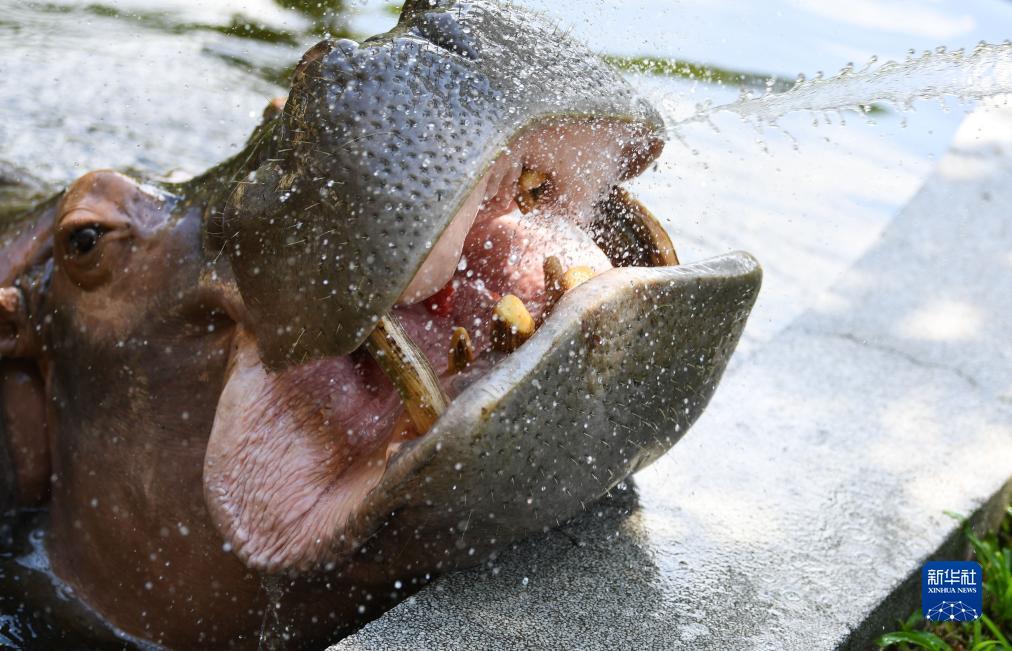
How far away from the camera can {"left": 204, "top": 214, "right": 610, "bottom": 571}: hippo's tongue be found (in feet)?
6.95

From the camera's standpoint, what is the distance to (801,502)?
3.10 meters

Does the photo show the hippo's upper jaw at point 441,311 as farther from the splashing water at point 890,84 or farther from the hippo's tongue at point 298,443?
the splashing water at point 890,84

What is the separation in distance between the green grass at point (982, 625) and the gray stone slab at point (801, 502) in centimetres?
7

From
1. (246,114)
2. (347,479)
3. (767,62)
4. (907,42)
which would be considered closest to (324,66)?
(347,479)

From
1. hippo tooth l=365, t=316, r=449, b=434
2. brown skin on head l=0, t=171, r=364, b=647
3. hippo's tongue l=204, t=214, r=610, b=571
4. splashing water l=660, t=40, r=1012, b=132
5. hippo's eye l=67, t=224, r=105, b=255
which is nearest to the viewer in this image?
hippo tooth l=365, t=316, r=449, b=434

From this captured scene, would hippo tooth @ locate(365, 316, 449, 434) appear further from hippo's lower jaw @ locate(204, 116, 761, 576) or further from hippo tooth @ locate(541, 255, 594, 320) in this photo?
hippo tooth @ locate(541, 255, 594, 320)

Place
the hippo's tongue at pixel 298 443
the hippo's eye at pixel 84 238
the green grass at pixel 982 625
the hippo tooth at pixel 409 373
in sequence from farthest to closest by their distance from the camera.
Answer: the green grass at pixel 982 625
the hippo's eye at pixel 84 238
the hippo's tongue at pixel 298 443
the hippo tooth at pixel 409 373

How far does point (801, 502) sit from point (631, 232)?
3.25 feet

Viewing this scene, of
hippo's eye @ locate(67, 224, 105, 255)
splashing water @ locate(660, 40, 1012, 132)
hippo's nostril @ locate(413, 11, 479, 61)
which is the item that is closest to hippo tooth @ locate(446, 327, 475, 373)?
hippo's nostril @ locate(413, 11, 479, 61)

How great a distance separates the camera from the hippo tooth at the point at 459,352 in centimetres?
201

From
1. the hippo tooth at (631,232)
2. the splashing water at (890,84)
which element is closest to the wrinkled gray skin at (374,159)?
the hippo tooth at (631,232)

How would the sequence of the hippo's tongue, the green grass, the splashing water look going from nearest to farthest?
the hippo's tongue < the green grass < the splashing water

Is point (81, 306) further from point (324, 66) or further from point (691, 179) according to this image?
point (691, 179)

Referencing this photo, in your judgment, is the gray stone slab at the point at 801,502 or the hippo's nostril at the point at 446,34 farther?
the gray stone slab at the point at 801,502
